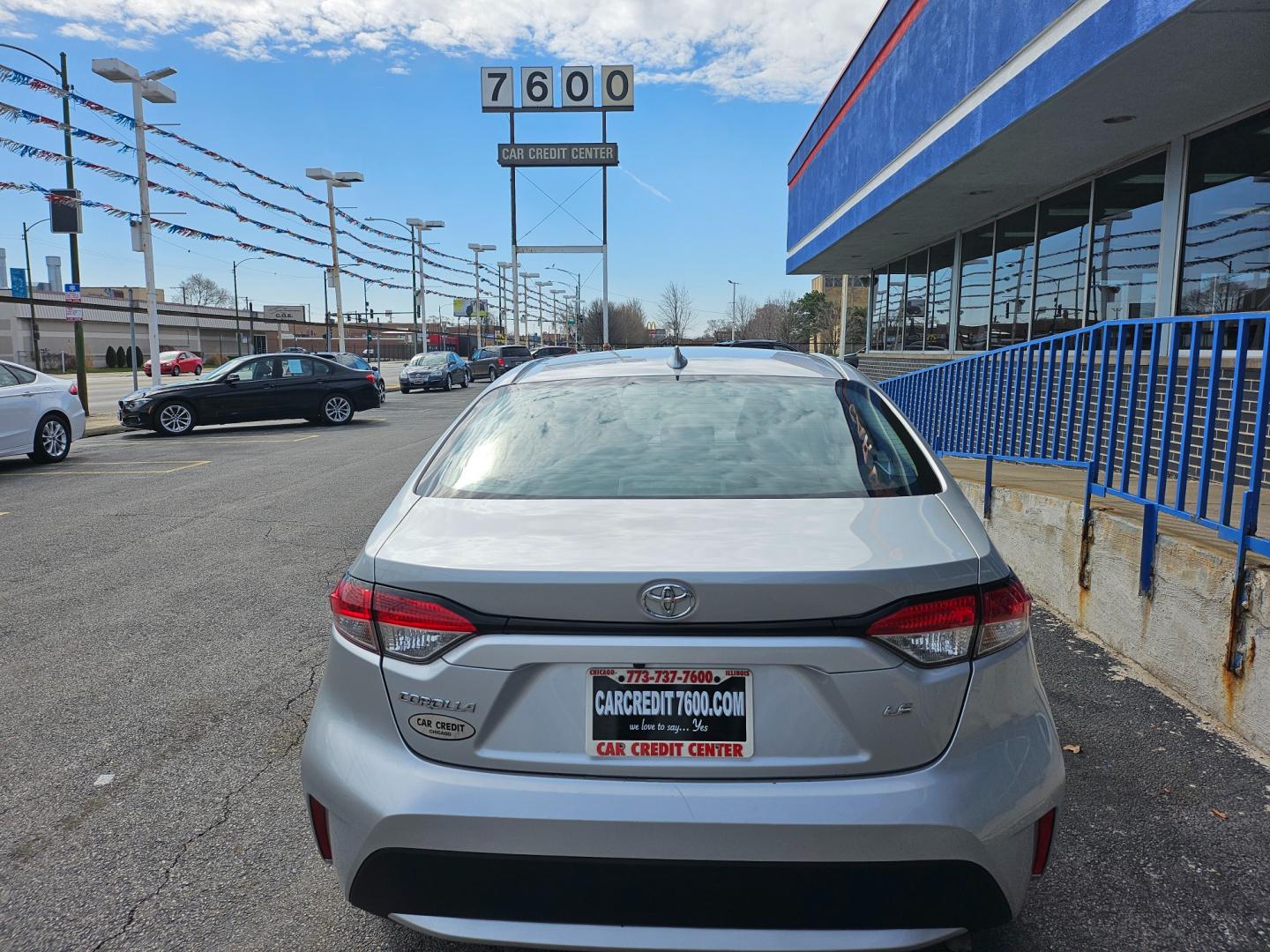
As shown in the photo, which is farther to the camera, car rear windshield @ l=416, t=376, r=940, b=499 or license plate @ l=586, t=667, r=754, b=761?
car rear windshield @ l=416, t=376, r=940, b=499

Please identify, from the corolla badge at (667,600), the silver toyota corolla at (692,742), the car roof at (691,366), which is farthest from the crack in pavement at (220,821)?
the corolla badge at (667,600)

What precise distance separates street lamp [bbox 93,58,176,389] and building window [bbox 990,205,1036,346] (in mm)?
18331

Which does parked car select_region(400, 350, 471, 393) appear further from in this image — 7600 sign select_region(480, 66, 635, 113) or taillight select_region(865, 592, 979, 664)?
taillight select_region(865, 592, 979, 664)

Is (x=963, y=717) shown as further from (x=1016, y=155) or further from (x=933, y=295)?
(x=933, y=295)

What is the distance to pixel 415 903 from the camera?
2066 millimetres

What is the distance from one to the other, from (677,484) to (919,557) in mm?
690

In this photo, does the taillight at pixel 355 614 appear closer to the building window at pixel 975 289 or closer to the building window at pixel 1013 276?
the building window at pixel 1013 276

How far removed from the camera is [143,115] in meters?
24.3

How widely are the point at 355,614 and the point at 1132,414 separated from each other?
4214mm

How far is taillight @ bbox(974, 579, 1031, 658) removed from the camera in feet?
6.88

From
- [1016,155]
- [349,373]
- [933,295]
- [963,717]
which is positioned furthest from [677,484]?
[349,373]

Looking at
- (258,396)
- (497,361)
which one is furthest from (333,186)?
(258,396)

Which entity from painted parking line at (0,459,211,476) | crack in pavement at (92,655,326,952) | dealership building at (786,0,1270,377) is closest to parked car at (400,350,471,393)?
dealership building at (786,0,1270,377)

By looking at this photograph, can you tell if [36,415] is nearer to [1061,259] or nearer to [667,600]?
[667,600]
